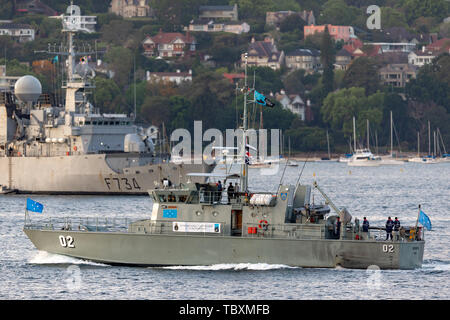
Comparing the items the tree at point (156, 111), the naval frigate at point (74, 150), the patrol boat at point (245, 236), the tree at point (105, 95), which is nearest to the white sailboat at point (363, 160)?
the tree at point (156, 111)

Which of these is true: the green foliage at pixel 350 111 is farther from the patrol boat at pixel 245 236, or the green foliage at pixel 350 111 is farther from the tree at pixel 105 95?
the patrol boat at pixel 245 236

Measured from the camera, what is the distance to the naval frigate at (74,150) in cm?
8794

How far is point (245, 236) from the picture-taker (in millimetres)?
45562

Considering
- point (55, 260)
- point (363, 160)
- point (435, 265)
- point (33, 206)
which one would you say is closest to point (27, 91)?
point (33, 206)

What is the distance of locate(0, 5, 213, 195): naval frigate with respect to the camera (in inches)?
3462

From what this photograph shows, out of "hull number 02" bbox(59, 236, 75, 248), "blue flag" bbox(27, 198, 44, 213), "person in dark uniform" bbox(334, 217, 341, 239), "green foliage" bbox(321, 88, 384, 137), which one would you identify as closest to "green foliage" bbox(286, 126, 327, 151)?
"green foliage" bbox(321, 88, 384, 137)

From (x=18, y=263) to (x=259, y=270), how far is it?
11.3 metres

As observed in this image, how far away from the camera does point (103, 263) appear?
47.1m

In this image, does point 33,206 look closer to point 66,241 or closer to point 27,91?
point 66,241

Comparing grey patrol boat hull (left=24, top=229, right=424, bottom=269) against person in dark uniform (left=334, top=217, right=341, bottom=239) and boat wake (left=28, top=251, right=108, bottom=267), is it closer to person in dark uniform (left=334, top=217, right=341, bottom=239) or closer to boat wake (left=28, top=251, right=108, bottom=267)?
boat wake (left=28, top=251, right=108, bottom=267)

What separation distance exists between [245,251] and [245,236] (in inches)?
26.8

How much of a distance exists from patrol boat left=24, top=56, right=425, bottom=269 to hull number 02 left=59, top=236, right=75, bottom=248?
11.3 inches

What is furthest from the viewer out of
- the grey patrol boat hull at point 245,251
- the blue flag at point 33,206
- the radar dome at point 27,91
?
the radar dome at point 27,91
